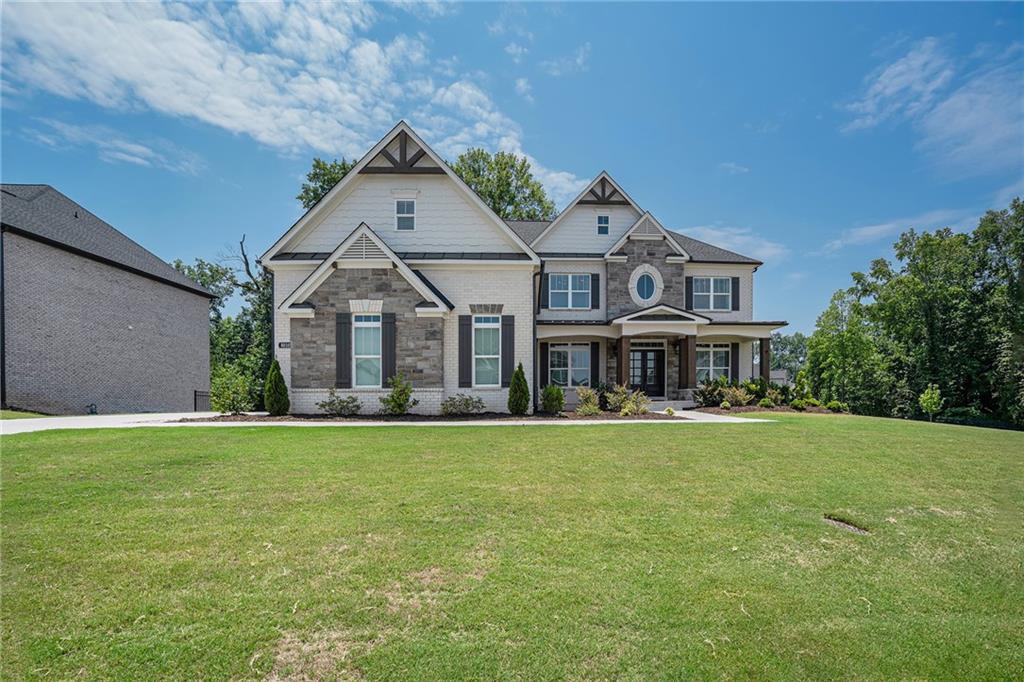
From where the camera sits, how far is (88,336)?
63.4 feet

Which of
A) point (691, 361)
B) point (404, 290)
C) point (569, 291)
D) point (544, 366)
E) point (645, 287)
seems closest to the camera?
point (404, 290)

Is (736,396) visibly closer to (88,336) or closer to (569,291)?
(569,291)

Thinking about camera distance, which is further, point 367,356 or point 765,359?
point 765,359

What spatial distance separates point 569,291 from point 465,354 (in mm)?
8673

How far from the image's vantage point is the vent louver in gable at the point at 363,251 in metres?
15.3

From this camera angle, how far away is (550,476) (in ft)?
23.2

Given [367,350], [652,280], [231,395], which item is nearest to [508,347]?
[367,350]

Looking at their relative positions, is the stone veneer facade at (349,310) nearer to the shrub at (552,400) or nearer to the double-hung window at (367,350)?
the double-hung window at (367,350)

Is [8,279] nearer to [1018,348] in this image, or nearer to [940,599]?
[940,599]

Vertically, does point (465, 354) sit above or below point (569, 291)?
below

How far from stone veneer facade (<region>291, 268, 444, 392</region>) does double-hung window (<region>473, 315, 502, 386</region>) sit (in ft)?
4.65

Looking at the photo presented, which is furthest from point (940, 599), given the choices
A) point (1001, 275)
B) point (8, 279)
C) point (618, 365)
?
point (1001, 275)

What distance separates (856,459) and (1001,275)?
1461 inches

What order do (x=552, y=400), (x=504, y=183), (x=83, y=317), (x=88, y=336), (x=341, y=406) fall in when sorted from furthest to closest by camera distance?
(x=504, y=183)
(x=88, y=336)
(x=83, y=317)
(x=552, y=400)
(x=341, y=406)
